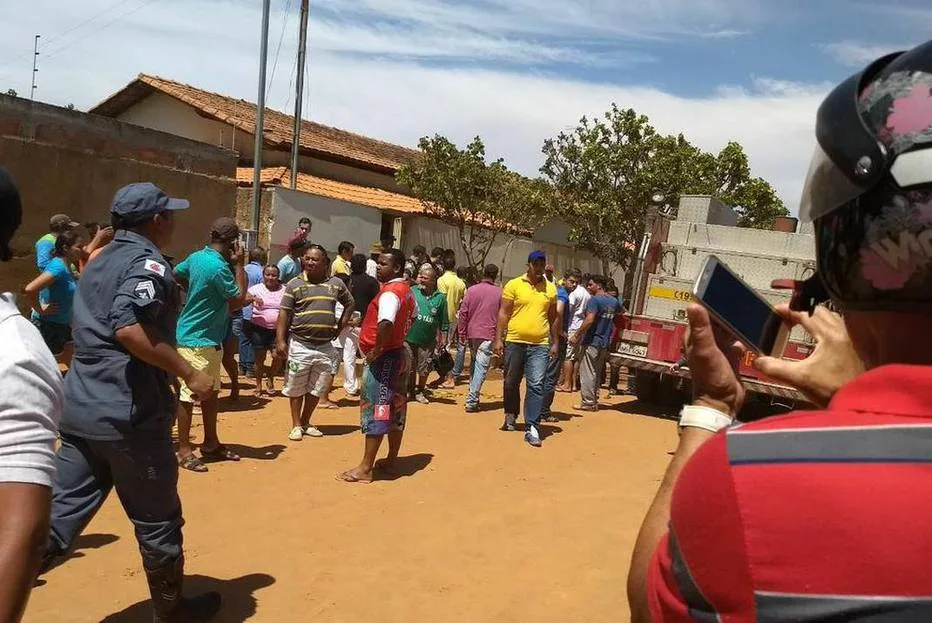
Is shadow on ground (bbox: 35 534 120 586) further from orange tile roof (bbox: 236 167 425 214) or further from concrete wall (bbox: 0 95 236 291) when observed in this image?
orange tile roof (bbox: 236 167 425 214)

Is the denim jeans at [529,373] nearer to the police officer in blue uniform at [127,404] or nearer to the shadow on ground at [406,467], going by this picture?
the shadow on ground at [406,467]

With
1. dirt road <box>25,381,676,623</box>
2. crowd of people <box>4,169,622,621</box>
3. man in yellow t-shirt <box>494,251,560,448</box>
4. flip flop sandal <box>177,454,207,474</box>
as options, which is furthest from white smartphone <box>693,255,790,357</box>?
man in yellow t-shirt <box>494,251,560,448</box>

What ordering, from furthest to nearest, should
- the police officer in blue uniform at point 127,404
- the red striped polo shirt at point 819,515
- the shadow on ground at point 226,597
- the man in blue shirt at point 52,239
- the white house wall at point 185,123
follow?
the white house wall at point 185,123 → the man in blue shirt at point 52,239 → the shadow on ground at point 226,597 → the police officer in blue uniform at point 127,404 → the red striped polo shirt at point 819,515

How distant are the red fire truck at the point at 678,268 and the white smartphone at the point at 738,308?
26.5 ft

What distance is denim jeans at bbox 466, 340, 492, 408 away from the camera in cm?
920

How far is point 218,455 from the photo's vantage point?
6270 mm

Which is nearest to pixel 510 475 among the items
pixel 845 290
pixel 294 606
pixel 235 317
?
pixel 294 606

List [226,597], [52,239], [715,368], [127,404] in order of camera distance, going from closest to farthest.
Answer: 1. [715,368]
2. [127,404]
3. [226,597]
4. [52,239]

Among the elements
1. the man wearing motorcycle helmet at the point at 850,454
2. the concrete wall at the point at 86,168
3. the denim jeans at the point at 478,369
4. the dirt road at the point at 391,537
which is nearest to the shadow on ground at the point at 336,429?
the dirt road at the point at 391,537

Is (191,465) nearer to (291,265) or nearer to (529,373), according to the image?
(529,373)

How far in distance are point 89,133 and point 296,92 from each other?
608 centimetres

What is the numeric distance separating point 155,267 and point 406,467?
3.72m

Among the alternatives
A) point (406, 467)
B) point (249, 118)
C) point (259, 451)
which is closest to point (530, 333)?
point (406, 467)

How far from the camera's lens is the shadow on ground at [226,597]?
146 inches
